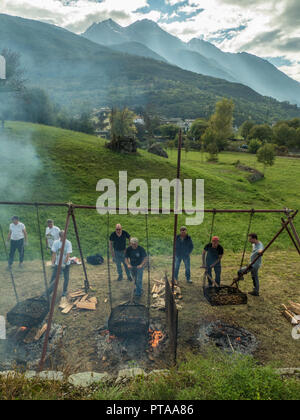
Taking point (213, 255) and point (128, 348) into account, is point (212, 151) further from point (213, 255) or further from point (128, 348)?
point (128, 348)

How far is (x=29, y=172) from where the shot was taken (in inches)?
707

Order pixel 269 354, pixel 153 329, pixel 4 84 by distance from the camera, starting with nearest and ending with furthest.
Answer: pixel 269 354 → pixel 153 329 → pixel 4 84

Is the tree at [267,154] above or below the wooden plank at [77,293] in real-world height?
above

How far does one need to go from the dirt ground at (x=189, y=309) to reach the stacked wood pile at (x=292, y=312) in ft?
0.50

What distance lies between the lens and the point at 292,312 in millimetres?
6691

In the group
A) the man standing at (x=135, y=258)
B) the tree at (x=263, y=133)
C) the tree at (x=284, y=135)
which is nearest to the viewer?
the man standing at (x=135, y=258)

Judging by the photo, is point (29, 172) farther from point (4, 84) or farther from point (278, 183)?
point (278, 183)

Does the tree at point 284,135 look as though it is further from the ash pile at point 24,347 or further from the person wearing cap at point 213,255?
the ash pile at point 24,347

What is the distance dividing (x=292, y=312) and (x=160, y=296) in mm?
3611

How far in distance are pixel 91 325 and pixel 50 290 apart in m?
1.75

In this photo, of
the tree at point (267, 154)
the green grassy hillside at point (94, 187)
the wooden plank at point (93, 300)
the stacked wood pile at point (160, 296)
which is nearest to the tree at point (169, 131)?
the green grassy hillside at point (94, 187)

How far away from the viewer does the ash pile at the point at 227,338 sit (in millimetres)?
5500

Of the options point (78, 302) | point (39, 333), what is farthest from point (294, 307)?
point (39, 333)
